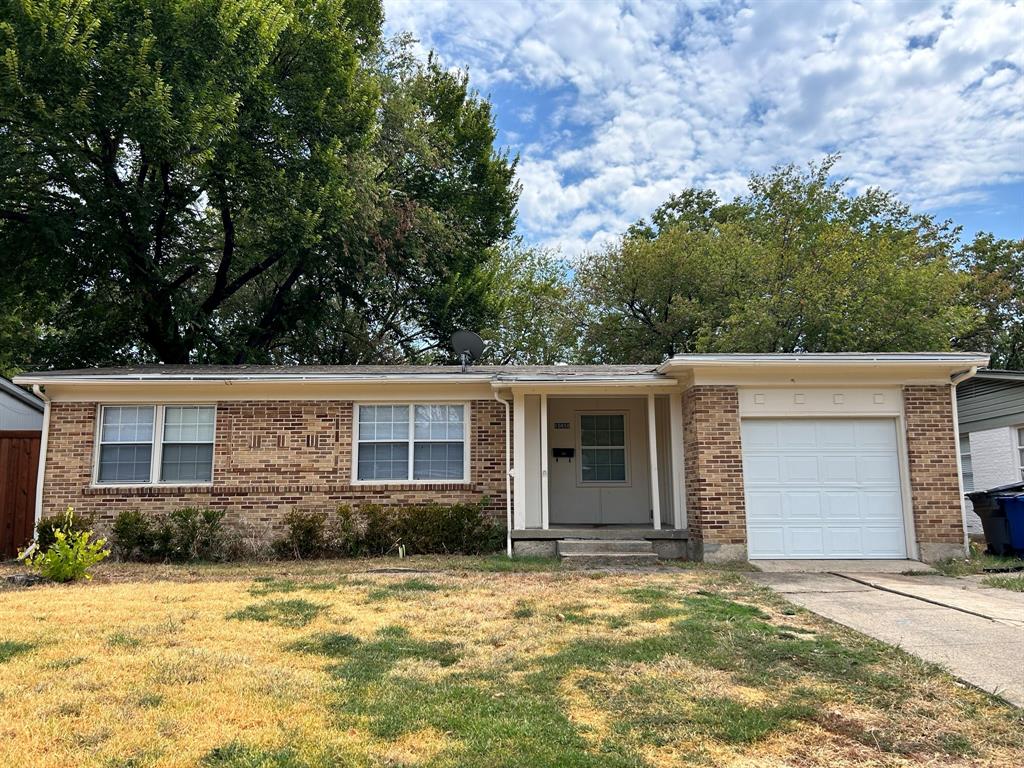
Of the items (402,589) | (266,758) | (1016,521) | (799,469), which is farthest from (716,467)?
(266,758)

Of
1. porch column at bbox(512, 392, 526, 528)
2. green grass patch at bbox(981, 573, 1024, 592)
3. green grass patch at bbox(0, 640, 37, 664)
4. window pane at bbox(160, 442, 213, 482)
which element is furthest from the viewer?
window pane at bbox(160, 442, 213, 482)

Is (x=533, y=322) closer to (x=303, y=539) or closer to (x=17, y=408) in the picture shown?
(x=17, y=408)

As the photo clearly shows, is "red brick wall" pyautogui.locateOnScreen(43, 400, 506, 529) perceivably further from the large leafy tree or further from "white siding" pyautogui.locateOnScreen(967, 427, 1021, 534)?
"white siding" pyautogui.locateOnScreen(967, 427, 1021, 534)

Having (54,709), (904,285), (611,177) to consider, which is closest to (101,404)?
(54,709)

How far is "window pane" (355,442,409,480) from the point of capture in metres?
11.5

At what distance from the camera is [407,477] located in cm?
1152

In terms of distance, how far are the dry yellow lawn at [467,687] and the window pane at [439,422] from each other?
464cm

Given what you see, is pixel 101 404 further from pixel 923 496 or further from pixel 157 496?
pixel 923 496

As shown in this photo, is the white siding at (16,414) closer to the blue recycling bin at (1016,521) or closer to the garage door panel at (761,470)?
the garage door panel at (761,470)

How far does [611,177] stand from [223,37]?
37.8 feet

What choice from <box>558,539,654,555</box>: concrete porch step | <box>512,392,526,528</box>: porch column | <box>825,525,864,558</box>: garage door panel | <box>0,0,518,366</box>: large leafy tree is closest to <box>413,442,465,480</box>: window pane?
<box>512,392,526,528</box>: porch column

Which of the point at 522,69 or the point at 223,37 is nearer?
the point at 223,37

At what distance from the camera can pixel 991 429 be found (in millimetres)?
13820

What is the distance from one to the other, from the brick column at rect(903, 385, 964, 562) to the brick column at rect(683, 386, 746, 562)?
98.8 inches
